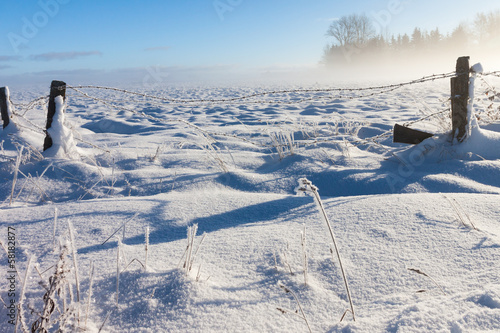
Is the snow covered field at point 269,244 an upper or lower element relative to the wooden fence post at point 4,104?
lower

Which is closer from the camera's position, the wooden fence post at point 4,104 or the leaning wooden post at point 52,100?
the leaning wooden post at point 52,100

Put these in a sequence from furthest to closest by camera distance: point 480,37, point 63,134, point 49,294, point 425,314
→ 1. point 480,37
2. point 63,134
3. point 425,314
4. point 49,294

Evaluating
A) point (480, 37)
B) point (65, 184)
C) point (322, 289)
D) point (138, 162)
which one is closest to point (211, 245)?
point (322, 289)

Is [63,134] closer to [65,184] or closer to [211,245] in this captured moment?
[65,184]

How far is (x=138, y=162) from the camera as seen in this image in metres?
3.24

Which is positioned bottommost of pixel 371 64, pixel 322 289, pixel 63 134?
pixel 322 289

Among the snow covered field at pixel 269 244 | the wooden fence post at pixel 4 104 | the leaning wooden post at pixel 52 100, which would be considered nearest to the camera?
the snow covered field at pixel 269 244

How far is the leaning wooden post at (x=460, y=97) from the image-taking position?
2.74m

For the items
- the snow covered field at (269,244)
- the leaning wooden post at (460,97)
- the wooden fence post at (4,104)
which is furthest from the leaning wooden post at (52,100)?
the leaning wooden post at (460,97)

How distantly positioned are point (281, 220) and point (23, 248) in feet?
4.20

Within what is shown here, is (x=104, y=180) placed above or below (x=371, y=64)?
below

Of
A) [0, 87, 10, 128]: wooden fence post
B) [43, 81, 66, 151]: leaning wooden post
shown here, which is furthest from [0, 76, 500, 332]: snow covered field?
[0, 87, 10, 128]: wooden fence post

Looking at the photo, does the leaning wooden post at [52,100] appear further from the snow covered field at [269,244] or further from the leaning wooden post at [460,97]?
the leaning wooden post at [460,97]

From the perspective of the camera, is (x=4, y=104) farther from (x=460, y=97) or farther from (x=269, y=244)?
(x=460, y=97)
